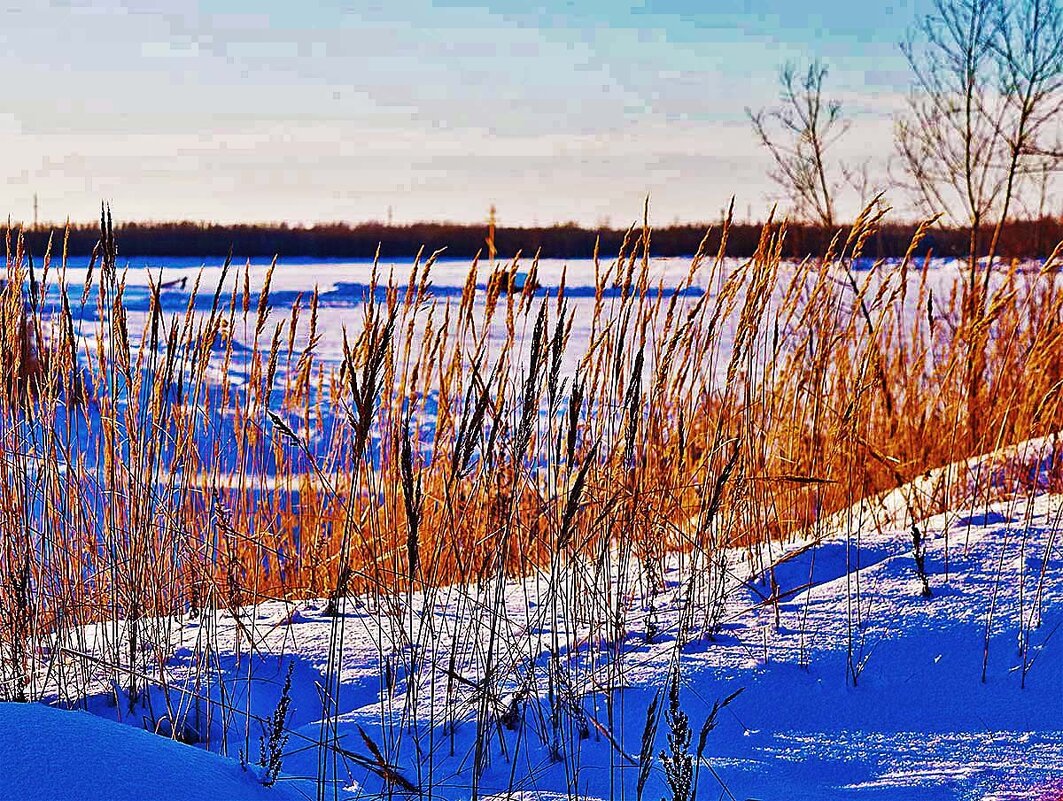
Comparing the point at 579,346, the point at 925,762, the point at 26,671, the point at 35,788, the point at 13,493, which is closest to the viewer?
the point at 35,788

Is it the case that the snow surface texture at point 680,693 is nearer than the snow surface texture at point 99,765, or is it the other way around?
the snow surface texture at point 99,765

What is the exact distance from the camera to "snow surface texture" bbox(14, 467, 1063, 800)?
67.9 inches

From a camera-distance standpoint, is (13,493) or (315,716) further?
(13,493)

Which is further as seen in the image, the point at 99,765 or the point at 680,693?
the point at 680,693

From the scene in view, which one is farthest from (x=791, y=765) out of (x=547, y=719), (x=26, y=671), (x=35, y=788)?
(x=26, y=671)

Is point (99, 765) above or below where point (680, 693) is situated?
above

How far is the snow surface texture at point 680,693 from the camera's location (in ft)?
5.66

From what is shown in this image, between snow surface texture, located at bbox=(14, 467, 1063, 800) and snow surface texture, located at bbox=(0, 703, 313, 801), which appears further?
snow surface texture, located at bbox=(14, 467, 1063, 800)

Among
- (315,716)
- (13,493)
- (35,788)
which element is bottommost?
(315,716)

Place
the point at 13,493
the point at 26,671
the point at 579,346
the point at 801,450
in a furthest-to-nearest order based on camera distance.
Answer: the point at 579,346, the point at 801,450, the point at 13,493, the point at 26,671

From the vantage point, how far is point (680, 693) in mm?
2102

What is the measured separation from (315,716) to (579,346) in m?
9.75

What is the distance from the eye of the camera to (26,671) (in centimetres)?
221

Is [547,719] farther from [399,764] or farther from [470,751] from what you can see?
[399,764]
